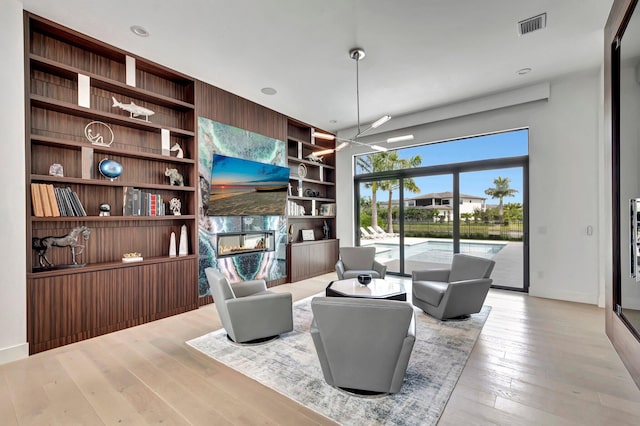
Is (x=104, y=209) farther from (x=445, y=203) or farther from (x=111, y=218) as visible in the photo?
(x=445, y=203)

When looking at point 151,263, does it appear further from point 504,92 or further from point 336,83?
point 504,92

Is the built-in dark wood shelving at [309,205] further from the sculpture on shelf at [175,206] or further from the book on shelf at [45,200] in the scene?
the book on shelf at [45,200]

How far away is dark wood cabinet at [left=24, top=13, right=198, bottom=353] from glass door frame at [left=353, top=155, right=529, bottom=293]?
157 inches

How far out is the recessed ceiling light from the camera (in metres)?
3.13

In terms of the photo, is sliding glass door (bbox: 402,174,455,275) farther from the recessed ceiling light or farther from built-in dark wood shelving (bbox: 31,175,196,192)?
the recessed ceiling light

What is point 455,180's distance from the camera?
568cm

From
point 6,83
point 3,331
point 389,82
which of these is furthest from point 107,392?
point 389,82

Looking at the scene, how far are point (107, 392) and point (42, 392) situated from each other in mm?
526

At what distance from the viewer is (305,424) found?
189 centimetres

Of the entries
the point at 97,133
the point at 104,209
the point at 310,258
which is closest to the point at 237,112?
the point at 97,133

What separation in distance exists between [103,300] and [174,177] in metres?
1.79

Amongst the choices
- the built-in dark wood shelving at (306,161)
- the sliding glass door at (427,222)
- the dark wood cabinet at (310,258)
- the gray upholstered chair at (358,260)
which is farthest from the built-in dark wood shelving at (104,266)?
the sliding glass door at (427,222)

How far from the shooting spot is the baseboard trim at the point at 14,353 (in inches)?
106

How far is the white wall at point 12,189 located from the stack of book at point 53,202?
126 mm
